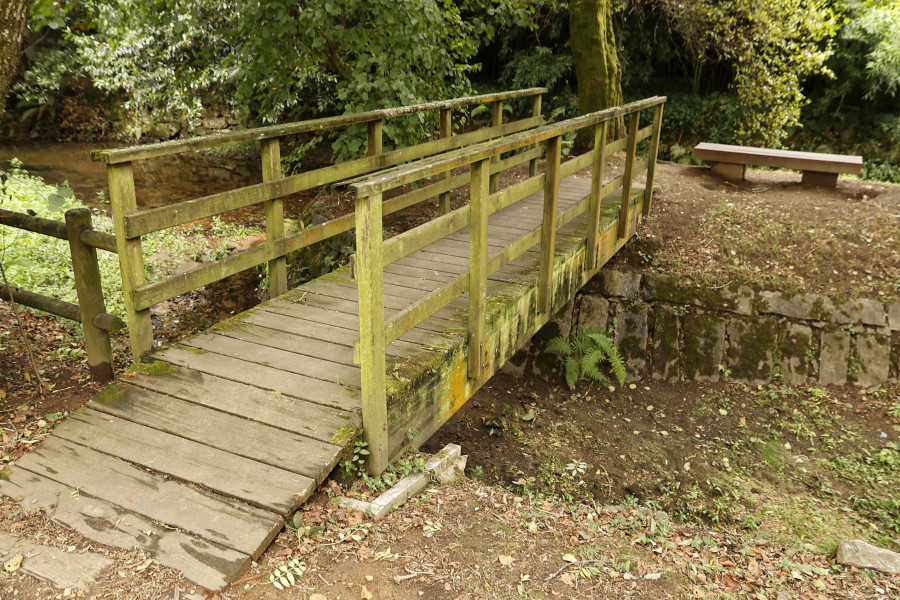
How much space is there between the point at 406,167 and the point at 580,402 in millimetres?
4575

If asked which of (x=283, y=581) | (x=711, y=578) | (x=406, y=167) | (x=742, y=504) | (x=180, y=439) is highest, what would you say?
(x=406, y=167)

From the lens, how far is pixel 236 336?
448 centimetres

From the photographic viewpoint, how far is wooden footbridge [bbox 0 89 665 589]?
10.1ft

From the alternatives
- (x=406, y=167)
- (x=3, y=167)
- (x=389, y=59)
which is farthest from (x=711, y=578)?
(x=3, y=167)

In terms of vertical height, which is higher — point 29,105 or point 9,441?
point 29,105

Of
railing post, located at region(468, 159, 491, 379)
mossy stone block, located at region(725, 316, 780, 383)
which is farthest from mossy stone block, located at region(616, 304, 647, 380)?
railing post, located at region(468, 159, 491, 379)

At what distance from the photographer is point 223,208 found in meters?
4.38

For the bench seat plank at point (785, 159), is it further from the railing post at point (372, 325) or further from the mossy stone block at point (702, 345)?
the railing post at point (372, 325)

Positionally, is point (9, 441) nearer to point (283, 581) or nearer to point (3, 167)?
point (283, 581)

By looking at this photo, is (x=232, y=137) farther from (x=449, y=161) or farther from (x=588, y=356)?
(x=588, y=356)

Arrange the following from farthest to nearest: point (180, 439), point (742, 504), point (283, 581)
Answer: point (742, 504)
point (180, 439)
point (283, 581)

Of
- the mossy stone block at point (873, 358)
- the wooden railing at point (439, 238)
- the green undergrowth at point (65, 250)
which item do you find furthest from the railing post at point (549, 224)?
the green undergrowth at point (65, 250)

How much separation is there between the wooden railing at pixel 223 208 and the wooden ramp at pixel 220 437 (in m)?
0.42

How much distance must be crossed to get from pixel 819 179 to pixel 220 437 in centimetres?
931
